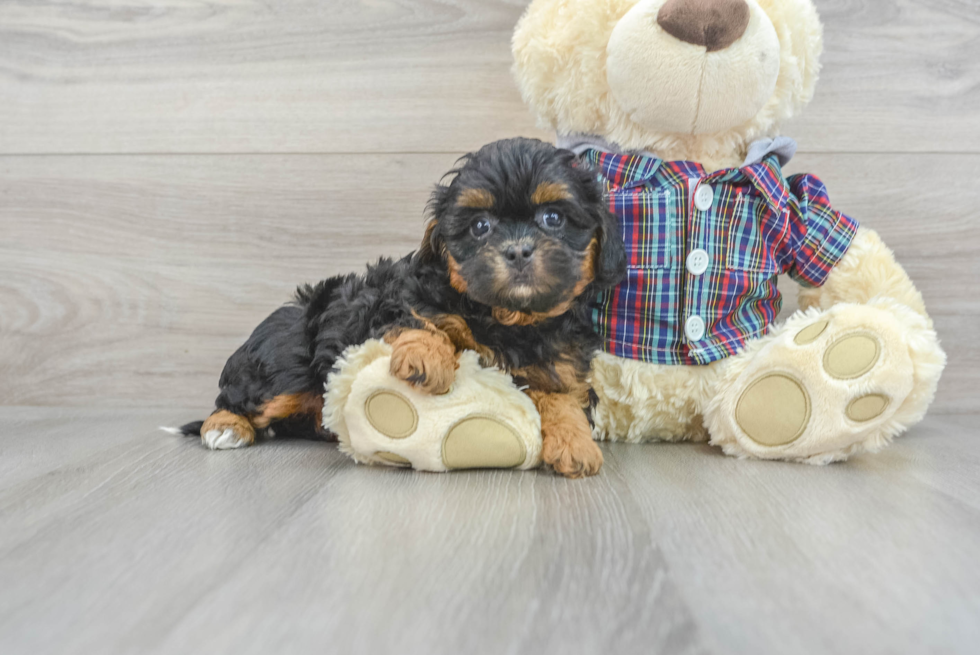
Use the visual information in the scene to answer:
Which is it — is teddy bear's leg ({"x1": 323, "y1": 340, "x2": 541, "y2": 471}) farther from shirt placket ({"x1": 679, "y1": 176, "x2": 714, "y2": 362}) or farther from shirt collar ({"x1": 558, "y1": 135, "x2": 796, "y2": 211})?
shirt collar ({"x1": 558, "y1": 135, "x2": 796, "y2": 211})

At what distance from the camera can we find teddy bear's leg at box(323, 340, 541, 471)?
1.12m

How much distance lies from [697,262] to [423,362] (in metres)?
0.56

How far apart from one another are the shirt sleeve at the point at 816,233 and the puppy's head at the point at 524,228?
43 cm

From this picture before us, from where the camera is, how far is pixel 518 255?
1.04m

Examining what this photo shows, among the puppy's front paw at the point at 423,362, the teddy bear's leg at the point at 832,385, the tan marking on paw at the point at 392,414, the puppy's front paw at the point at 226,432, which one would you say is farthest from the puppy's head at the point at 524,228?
the puppy's front paw at the point at 226,432

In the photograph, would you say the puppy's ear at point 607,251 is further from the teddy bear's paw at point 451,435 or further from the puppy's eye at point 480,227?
the teddy bear's paw at point 451,435

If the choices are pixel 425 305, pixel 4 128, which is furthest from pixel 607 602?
pixel 4 128

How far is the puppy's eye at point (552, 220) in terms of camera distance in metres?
1.12

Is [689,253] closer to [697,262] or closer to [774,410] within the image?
[697,262]

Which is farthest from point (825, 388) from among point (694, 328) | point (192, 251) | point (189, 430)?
point (192, 251)

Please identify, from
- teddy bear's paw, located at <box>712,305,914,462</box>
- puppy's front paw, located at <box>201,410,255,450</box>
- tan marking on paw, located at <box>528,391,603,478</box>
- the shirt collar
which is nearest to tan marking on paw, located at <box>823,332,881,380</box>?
teddy bear's paw, located at <box>712,305,914,462</box>

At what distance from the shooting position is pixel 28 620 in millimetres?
647

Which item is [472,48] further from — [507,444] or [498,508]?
[498,508]

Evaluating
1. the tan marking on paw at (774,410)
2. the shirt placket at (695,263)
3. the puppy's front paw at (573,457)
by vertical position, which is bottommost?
the puppy's front paw at (573,457)
